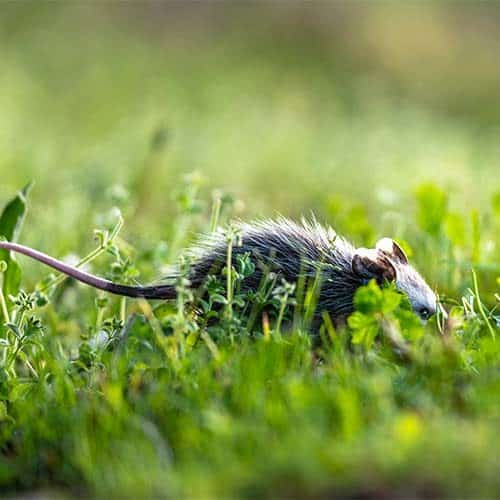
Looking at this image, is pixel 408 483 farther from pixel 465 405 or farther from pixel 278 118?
pixel 278 118

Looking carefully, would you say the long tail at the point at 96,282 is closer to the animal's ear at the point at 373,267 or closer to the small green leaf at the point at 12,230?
the small green leaf at the point at 12,230

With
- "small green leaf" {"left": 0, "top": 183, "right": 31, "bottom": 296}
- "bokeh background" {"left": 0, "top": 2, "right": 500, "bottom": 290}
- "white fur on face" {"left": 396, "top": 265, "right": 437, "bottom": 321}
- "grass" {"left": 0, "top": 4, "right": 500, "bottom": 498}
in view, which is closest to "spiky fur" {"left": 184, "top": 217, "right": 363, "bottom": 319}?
"grass" {"left": 0, "top": 4, "right": 500, "bottom": 498}

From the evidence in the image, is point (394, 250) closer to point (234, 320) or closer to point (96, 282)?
point (234, 320)

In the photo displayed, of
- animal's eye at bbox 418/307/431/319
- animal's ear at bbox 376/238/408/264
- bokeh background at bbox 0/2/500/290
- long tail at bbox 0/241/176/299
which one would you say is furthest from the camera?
bokeh background at bbox 0/2/500/290

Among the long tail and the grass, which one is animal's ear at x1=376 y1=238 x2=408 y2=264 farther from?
the long tail

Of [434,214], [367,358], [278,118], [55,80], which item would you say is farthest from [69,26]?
[367,358]

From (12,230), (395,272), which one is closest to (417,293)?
(395,272)

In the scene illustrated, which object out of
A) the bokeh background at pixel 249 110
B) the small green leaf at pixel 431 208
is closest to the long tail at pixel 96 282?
the bokeh background at pixel 249 110
